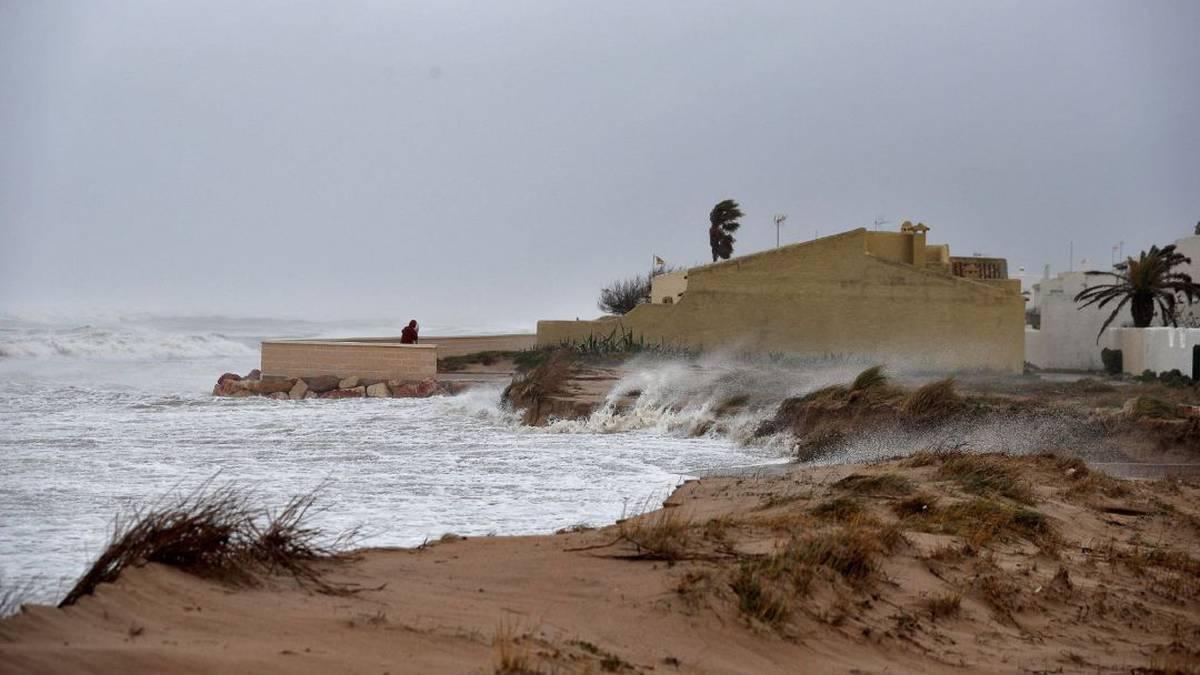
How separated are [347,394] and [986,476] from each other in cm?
2581

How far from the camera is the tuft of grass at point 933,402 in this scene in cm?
1894

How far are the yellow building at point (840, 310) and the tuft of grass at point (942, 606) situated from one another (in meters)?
34.1

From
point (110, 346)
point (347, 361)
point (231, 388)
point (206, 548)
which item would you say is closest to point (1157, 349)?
point (347, 361)

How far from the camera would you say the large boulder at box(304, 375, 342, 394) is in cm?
3603

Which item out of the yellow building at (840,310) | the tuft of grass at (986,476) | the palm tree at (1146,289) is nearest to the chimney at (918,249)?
the yellow building at (840,310)

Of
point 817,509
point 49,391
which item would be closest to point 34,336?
point 49,391

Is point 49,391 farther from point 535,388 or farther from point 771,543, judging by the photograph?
point 771,543

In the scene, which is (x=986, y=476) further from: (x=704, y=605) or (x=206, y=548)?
(x=206, y=548)

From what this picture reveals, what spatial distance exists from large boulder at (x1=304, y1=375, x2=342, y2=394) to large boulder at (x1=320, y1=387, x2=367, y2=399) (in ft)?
1.15

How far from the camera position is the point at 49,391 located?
3688cm

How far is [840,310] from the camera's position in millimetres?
41719

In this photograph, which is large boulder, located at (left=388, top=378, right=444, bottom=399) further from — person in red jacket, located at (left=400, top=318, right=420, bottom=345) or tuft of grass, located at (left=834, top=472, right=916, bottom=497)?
tuft of grass, located at (left=834, top=472, right=916, bottom=497)

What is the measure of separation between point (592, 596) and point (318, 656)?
7.22 feet

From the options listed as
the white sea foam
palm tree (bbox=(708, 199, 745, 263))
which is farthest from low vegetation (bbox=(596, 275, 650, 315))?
the white sea foam
